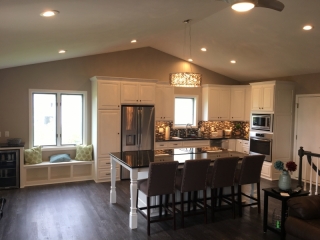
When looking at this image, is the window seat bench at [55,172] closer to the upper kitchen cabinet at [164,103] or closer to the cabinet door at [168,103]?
the upper kitchen cabinet at [164,103]

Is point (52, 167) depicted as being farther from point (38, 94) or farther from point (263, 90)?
point (263, 90)

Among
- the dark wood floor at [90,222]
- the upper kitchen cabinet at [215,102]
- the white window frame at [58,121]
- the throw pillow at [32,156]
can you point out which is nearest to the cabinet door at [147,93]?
the white window frame at [58,121]

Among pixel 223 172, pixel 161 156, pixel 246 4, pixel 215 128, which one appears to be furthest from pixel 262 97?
pixel 246 4

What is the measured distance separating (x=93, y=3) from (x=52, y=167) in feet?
15.3

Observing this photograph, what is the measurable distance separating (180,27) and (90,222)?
375cm

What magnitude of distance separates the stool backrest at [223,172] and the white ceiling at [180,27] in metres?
2.32

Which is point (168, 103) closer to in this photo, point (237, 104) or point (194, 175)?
point (237, 104)

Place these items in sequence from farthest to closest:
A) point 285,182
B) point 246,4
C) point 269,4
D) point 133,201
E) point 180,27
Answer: point 180,27 → point 133,201 → point 285,182 → point 269,4 → point 246,4

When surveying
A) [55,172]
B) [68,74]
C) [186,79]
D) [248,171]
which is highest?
[68,74]

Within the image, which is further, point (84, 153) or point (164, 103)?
point (164, 103)

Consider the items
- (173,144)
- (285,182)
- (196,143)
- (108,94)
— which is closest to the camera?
(285,182)

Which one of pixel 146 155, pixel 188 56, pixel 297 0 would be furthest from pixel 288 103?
pixel 146 155

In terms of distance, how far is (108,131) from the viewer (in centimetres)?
652

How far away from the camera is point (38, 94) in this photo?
21.2 ft
